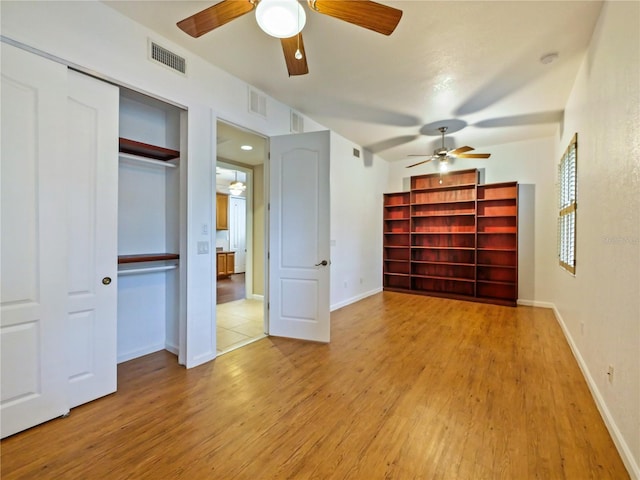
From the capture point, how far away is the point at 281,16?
5.70ft

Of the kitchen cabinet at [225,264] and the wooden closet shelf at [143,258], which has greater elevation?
the wooden closet shelf at [143,258]

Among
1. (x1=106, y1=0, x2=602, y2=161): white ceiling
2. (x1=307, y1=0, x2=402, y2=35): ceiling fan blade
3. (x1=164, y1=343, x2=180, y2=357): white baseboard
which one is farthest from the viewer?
(x1=164, y1=343, x2=180, y2=357): white baseboard

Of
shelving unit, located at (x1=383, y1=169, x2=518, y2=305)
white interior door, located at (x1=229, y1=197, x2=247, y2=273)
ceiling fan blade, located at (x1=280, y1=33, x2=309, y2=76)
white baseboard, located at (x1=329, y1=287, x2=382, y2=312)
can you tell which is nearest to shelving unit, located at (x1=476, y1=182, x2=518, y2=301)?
shelving unit, located at (x1=383, y1=169, x2=518, y2=305)

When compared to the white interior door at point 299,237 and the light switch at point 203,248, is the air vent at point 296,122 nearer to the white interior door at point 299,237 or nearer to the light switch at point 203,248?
the white interior door at point 299,237

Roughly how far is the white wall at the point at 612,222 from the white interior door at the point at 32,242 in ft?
11.5

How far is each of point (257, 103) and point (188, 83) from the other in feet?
2.79

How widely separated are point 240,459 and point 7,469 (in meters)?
1.22

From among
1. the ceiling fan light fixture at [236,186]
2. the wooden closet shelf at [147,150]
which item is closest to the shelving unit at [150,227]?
the wooden closet shelf at [147,150]

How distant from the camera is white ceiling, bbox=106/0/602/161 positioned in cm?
227

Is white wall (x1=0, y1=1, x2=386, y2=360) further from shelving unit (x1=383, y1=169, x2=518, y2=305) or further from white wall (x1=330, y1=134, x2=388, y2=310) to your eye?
shelving unit (x1=383, y1=169, x2=518, y2=305)

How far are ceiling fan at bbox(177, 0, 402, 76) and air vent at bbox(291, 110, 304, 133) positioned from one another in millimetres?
2021

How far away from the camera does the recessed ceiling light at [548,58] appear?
9.00 feet

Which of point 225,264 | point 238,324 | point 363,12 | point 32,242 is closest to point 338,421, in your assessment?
point 32,242

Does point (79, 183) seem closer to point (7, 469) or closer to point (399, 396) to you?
point (7, 469)
